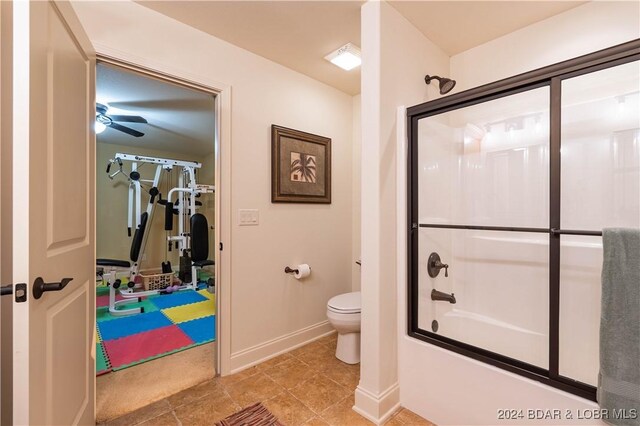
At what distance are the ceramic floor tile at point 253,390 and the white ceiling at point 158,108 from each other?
2028 mm

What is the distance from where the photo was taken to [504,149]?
7.18 feet

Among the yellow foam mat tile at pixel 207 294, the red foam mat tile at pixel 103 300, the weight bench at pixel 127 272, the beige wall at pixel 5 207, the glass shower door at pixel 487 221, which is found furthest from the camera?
the yellow foam mat tile at pixel 207 294

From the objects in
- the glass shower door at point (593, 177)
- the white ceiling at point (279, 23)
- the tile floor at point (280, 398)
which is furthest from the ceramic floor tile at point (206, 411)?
the white ceiling at point (279, 23)

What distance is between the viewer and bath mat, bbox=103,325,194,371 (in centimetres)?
224

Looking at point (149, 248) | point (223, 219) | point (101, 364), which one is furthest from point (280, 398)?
Result: point (149, 248)

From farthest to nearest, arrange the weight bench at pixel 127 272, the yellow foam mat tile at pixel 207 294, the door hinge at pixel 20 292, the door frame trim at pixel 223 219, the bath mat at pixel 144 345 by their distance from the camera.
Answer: the yellow foam mat tile at pixel 207 294 → the weight bench at pixel 127 272 → the bath mat at pixel 144 345 → the door frame trim at pixel 223 219 → the door hinge at pixel 20 292

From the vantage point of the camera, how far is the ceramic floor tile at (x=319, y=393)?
172cm

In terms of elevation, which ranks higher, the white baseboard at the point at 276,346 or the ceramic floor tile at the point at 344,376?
the white baseboard at the point at 276,346

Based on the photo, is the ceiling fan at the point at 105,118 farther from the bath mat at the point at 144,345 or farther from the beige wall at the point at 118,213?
the bath mat at the point at 144,345

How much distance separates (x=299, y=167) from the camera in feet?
8.19

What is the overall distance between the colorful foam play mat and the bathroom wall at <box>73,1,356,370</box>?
607 millimetres

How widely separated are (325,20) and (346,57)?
0.43m

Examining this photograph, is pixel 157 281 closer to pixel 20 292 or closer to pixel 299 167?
pixel 299 167

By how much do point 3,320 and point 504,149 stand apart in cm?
299
